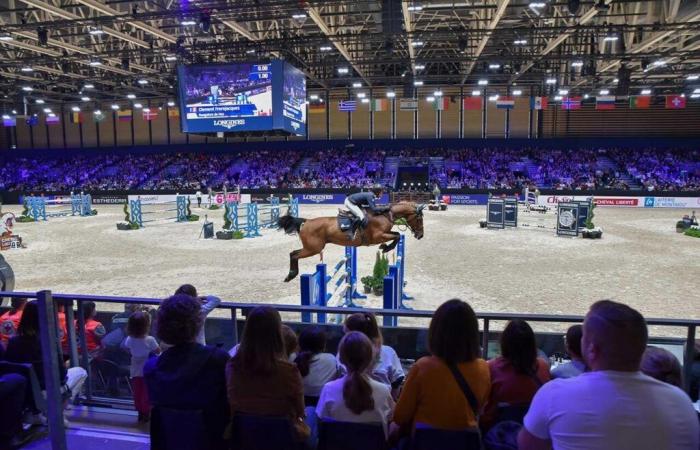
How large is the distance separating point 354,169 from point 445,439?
37.9 meters

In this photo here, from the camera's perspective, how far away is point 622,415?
1.53 meters

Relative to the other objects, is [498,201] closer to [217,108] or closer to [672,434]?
[217,108]

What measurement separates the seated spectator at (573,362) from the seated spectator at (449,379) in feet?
2.62

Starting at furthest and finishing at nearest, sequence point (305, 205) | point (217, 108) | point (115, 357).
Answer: point (305, 205) < point (217, 108) < point (115, 357)

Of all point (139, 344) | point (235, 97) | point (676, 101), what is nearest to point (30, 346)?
point (139, 344)

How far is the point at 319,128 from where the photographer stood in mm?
42906

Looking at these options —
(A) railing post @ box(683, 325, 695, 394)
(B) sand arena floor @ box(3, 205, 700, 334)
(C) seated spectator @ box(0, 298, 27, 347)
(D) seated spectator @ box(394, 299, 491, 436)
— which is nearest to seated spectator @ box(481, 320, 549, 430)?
(D) seated spectator @ box(394, 299, 491, 436)

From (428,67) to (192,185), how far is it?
70.4 feet

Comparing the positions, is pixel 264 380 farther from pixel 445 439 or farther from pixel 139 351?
pixel 139 351

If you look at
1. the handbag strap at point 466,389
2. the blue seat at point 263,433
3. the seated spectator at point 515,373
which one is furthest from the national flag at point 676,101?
the blue seat at point 263,433

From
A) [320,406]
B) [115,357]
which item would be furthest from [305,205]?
[320,406]

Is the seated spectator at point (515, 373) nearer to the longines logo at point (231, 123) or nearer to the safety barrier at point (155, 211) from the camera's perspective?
the longines logo at point (231, 123)

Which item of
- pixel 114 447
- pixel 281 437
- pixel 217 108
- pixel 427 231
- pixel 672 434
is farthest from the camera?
pixel 427 231

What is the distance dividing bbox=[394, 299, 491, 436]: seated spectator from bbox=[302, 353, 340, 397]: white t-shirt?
2.44ft
